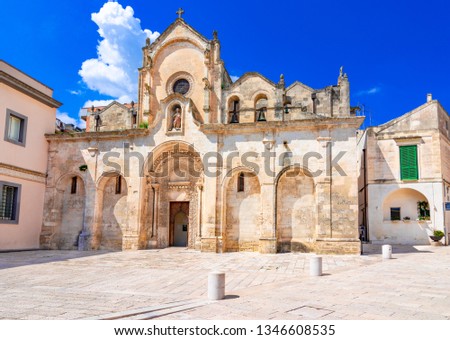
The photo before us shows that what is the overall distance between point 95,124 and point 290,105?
13.0 meters

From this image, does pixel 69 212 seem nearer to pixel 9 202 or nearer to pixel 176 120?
pixel 9 202

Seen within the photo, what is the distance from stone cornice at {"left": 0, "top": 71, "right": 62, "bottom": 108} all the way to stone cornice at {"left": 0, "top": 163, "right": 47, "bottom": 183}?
163 inches

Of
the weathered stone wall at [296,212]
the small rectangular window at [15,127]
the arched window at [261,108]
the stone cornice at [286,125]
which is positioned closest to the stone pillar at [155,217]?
the stone cornice at [286,125]

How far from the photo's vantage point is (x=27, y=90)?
2119 centimetres

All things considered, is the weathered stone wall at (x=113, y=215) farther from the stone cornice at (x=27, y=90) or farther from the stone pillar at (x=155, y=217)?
the stone cornice at (x=27, y=90)

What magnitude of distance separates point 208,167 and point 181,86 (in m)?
6.00

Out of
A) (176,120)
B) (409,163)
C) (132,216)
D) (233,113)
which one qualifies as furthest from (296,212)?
(409,163)

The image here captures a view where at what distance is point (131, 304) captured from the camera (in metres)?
7.73

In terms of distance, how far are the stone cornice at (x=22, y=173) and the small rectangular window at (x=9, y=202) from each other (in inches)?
21.8

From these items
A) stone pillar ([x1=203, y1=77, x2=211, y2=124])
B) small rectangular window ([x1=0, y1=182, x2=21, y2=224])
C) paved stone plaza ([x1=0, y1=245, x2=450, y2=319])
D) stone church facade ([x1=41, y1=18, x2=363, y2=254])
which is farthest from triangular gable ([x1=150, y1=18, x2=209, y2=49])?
paved stone plaza ([x1=0, y1=245, x2=450, y2=319])

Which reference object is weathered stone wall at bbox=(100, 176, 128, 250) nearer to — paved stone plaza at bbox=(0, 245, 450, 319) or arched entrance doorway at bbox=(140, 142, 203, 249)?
arched entrance doorway at bbox=(140, 142, 203, 249)

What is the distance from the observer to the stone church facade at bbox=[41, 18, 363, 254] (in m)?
19.3

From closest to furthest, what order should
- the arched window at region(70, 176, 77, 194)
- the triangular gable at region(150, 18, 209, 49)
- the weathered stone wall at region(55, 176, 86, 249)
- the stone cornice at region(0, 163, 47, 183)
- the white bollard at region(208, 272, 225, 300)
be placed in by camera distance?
the white bollard at region(208, 272, 225, 300), the stone cornice at region(0, 163, 47, 183), the weathered stone wall at region(55, 176, 86, 249), the arched window at region(70, 176, 77, 194), the triangular gable at region(150, 18, 209, 49)
